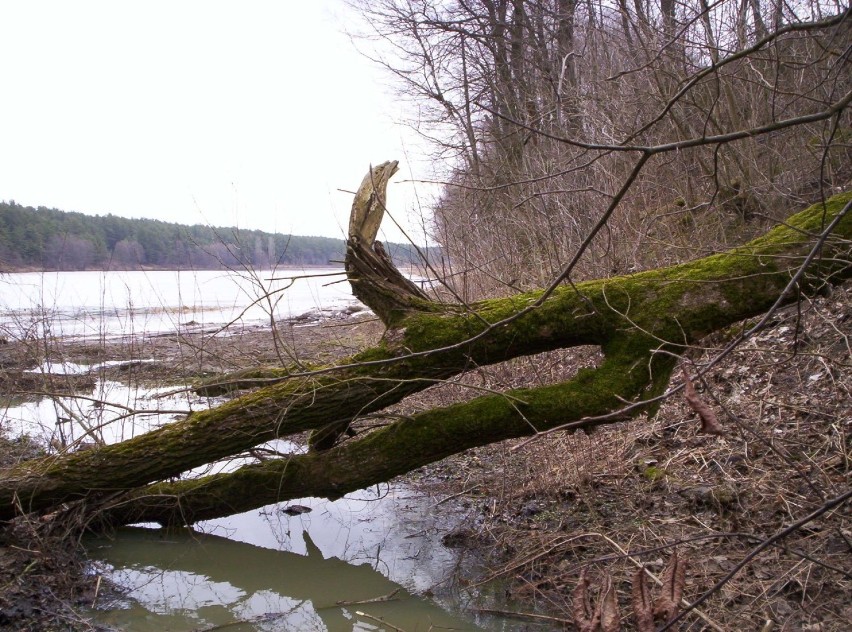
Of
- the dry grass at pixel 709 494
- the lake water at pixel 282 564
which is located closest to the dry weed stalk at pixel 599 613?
the dry grass at pixel 709 494

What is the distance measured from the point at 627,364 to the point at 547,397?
0.54m

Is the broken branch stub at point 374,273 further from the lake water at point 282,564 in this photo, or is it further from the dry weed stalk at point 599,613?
the dry weed stalk at point 599,613

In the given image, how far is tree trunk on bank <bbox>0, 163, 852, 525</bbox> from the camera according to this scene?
4.14 meters

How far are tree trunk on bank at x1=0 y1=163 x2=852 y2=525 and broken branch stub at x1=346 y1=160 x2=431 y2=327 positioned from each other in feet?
0.04

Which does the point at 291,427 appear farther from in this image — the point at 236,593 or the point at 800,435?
the point at 800,435

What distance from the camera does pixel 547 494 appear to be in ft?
17.6

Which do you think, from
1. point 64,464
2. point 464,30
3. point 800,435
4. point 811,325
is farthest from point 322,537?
point 464,30

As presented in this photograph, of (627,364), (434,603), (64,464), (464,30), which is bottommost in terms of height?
(434,603)

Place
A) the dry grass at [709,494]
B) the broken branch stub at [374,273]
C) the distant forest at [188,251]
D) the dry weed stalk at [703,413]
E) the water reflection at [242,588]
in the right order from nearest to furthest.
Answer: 1. the dry weed stalk at [703,413]
2. the dry grass at [709,494]
3. the water reflection at [242,588]
4. the broken branch stub at [374,273]
5. the distant forest at [188,251]

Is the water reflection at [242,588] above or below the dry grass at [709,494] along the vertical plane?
below

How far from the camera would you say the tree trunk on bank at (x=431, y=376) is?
4.14 meters

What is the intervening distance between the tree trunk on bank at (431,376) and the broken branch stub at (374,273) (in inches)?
0.4

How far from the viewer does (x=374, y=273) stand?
4.77 metres

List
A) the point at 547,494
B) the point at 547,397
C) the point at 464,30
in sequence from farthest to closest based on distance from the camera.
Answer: the point at 464,30, the point at 547,494, the point at 547,397
